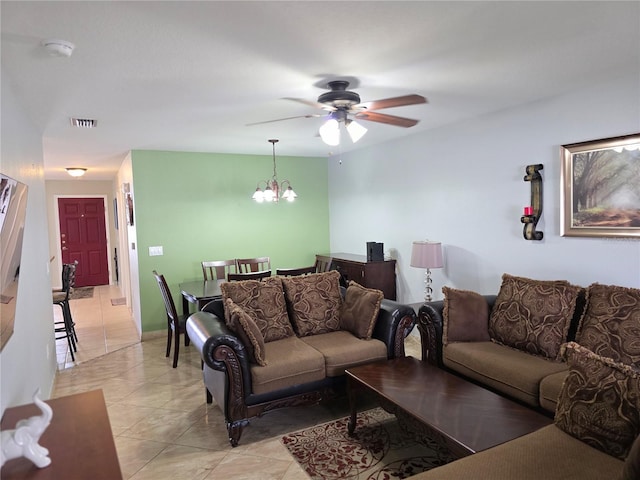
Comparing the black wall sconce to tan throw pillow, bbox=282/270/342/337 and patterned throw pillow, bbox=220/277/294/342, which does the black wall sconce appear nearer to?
tan throw pillow, bbox=282/270/342/337

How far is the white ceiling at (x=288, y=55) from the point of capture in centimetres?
188

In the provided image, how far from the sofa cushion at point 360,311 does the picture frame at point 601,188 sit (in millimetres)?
1673

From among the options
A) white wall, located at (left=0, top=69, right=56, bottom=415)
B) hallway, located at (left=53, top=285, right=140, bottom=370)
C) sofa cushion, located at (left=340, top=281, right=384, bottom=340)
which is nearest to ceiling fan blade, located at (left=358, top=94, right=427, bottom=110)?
sofa cushion, located at (left=340, top=281, right=384, bottom=340)

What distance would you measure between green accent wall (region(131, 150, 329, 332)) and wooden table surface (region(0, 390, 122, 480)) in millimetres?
3650

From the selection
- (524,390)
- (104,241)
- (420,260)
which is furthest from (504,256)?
(104,241)

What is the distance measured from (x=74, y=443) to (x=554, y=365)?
2.80 meters

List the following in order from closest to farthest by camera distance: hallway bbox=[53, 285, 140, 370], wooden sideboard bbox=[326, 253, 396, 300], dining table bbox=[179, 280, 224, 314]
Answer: dining table bbox=[179, 280, 224, 314] → hallway bbox=[53, 285, 140, 370] → wooden sideboard bbox=[326, 253, 396, 300]

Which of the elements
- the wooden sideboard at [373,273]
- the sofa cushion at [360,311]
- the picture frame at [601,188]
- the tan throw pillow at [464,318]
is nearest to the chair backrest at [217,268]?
the wooden sideboard at [373,273]

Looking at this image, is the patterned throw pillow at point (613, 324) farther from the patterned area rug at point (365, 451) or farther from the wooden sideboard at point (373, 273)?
the wooden sideboard at point (373, 273)

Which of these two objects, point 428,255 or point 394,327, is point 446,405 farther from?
point 428,255

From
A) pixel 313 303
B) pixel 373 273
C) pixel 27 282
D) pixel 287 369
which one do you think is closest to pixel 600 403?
pixel 287 369

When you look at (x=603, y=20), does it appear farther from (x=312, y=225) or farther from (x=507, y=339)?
(x=312, y=225)

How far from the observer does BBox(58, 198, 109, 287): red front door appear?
9.42 m

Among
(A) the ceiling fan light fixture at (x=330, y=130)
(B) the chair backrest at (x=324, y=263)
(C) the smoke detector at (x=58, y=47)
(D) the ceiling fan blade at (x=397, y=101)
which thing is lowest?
(B) the chair backrest at (x=324, y=263)
